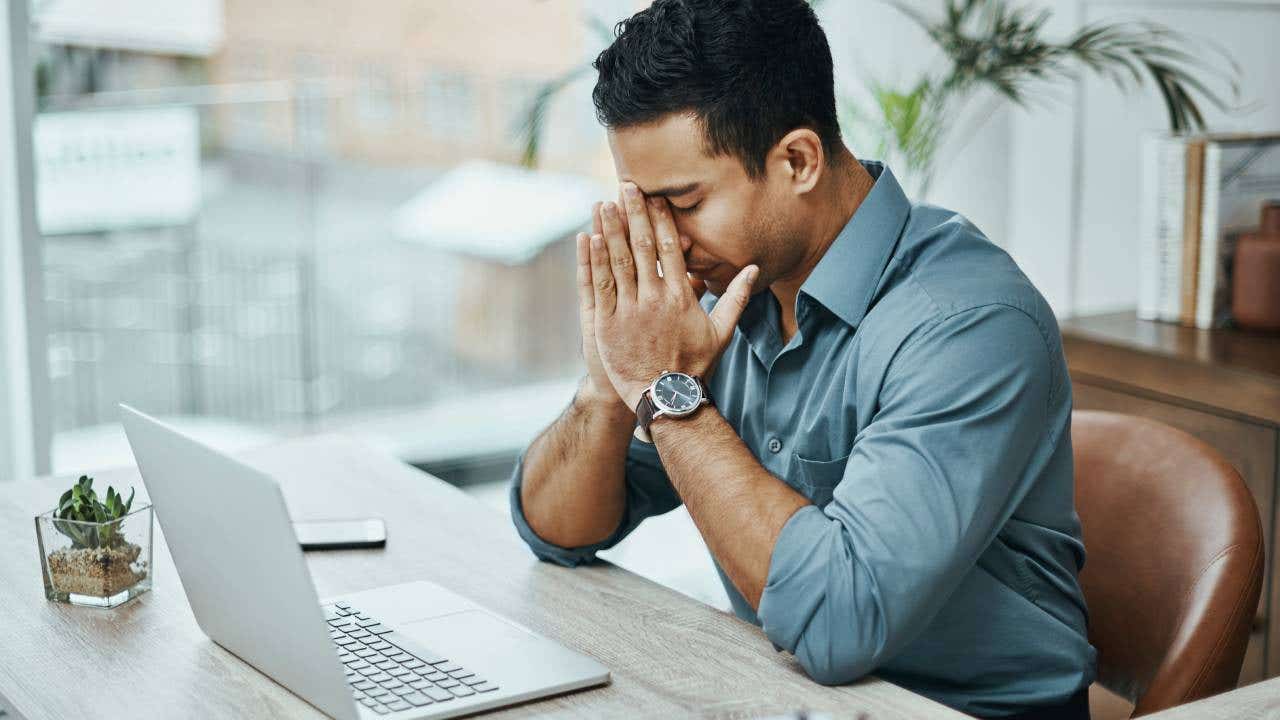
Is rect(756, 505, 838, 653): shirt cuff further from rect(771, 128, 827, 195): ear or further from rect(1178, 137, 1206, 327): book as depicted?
rect(1178, 137, 1206, 327): book

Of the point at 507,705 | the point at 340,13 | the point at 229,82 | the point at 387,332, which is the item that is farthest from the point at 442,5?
the point at 507,705

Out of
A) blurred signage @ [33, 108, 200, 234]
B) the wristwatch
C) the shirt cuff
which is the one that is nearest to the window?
blurred signage @ [33, 108, 200, 234]

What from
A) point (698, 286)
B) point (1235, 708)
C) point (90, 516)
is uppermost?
point (698, 286)

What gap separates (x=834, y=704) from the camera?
1134 millimetres

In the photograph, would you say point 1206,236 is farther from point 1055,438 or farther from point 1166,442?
point 1055,438

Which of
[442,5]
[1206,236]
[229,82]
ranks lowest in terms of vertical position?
[1206,236]

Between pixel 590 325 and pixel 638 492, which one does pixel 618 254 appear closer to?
pixel 590 325

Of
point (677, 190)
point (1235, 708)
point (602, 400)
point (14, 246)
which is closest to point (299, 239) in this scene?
point (14, 246)

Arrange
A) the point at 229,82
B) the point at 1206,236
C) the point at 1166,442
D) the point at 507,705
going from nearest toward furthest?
the point at 507,705
the point at 1166,442
the point at 1206,236
the point at 229,82

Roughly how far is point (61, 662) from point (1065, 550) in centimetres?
98

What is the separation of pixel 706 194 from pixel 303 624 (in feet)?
2.06

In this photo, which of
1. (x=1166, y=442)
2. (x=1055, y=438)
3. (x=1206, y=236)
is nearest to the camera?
(x=1055, y=438)

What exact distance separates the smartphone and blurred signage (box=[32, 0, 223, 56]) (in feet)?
5.87

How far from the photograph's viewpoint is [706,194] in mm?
1417
